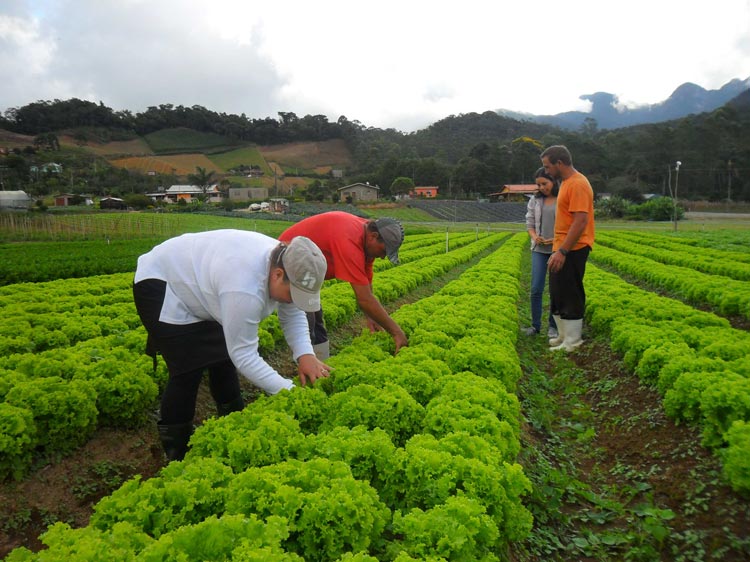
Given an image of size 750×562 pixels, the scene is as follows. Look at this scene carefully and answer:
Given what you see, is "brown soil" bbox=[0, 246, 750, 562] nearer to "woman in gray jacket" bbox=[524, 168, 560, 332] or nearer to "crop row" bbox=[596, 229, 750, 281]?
"woman in gray jacket" bbox=[524, 168, 560, 332]

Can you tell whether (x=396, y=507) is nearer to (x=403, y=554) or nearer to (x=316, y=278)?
(x=403, y=554)

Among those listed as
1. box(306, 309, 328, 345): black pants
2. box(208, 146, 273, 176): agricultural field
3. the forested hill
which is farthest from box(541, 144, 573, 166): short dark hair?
box(208, 146, 273, 176): agricultural field

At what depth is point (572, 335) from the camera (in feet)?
26.8

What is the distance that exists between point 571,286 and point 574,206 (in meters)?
1.32

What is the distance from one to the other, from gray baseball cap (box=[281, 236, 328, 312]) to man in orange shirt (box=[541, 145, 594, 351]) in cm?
508

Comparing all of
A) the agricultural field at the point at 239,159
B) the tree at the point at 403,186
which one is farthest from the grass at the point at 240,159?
the tree at the point at 403,186

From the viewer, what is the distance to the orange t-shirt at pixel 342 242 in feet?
16.2

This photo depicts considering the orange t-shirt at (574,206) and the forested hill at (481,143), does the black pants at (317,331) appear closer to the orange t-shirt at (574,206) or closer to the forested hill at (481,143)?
the orange t-shirt at (574,206)

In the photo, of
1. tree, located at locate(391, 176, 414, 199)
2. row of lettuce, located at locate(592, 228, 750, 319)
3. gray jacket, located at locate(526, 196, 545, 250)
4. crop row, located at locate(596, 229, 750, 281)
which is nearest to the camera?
gray jacket, located at locate(526, 196, 545, 250)

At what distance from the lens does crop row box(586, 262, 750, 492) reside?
13.7 feet

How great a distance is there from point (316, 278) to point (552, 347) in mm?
6484

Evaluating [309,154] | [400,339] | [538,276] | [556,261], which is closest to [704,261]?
[538,276]

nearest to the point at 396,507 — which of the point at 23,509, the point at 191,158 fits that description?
the point at 23,509

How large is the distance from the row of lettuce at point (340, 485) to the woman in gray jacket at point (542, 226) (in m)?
4.42
